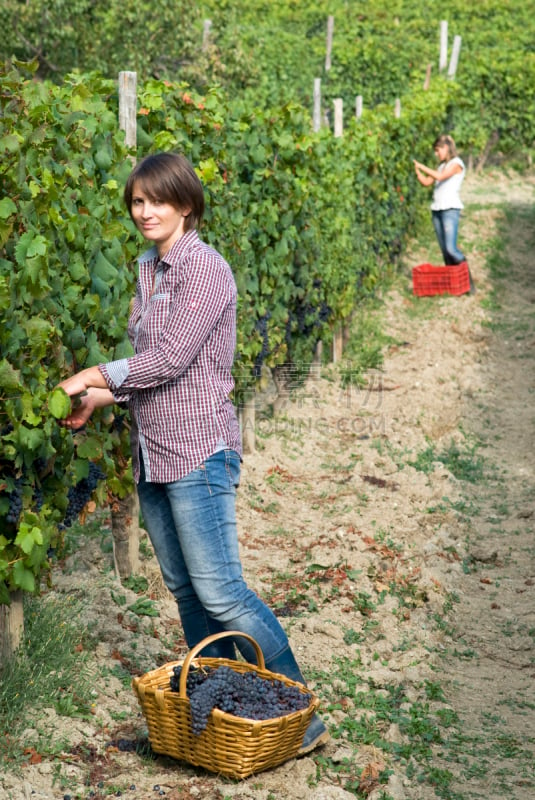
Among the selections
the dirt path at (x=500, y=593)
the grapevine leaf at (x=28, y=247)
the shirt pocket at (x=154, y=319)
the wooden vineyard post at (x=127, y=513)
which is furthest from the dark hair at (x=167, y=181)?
the dirt path at (x=500, y=593)

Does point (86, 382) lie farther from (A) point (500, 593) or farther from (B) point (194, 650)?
(A) point (500, 593)

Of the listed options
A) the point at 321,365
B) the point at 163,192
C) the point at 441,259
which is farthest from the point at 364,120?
the point at 163,192

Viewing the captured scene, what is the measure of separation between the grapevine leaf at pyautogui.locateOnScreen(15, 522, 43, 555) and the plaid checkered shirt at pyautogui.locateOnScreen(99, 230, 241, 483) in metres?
0.47

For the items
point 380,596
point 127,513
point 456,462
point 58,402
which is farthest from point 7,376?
point 456,462

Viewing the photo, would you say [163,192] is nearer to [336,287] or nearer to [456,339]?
[336,287]

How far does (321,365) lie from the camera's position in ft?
32.1

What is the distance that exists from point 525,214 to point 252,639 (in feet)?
50.9

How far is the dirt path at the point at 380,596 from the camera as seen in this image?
382cm

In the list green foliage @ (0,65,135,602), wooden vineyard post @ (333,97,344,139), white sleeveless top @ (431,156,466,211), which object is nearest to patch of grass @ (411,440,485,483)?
green foliage @ (0,65,135,602)

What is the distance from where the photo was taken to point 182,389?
3453 mm

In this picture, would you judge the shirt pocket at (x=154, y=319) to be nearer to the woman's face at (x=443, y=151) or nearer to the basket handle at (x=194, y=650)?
the basket handle at (x=194, y=650)

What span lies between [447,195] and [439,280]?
102cm

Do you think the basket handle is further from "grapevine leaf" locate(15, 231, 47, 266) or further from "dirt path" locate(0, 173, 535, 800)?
"grapevine leaf" locate(15, 231, 47, 266)

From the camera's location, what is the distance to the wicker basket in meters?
3.50
